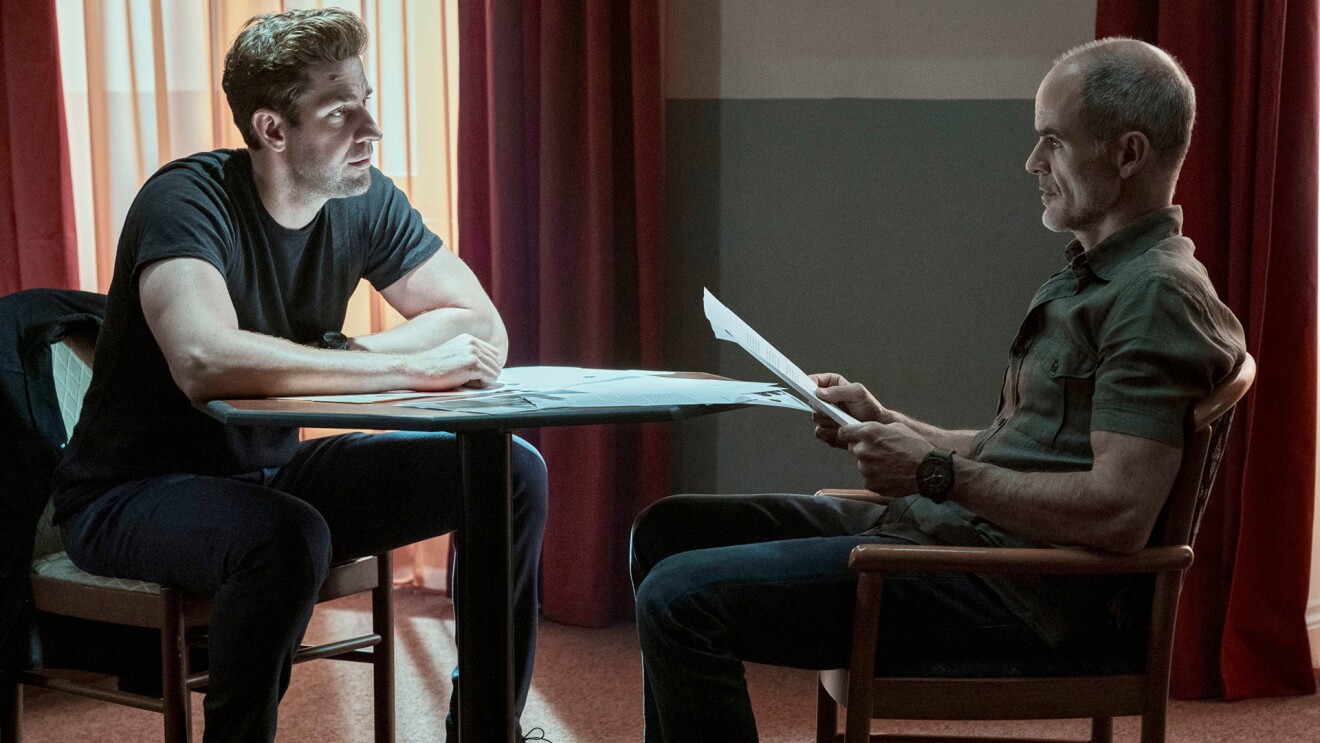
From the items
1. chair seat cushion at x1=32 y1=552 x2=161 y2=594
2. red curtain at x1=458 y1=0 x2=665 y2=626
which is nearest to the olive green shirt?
chair seat cushion at x1=32 y1=552 x2=161 y2=594

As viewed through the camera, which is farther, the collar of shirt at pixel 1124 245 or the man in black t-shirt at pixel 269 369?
the man in black t-shirt at pixel 269 369

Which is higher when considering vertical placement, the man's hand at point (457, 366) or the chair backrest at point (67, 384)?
the man's hand at point (457, 366)

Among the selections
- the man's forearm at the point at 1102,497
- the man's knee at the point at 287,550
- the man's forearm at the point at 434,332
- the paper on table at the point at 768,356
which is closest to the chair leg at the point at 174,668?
the man's knee at the point at 287,550

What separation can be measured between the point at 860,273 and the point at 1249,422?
923 millimetres

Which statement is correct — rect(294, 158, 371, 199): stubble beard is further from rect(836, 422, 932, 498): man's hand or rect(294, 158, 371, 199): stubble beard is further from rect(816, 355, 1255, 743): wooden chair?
rect(816, 355, 1255, 743): wooden chair

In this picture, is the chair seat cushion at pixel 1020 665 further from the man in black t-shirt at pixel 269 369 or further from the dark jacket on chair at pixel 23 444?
the dark jacket on chair at pixel 23 444

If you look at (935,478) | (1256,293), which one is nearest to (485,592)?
(935,478)

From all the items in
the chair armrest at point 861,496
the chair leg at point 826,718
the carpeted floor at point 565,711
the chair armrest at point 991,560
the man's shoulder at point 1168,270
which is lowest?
the carpeted floor at point 565,711

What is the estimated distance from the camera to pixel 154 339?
1796 mm

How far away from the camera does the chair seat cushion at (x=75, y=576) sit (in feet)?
5.65

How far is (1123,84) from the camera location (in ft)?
4.68

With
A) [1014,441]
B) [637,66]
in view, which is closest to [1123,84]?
[1014,441]

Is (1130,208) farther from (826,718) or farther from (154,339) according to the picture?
(154,339)

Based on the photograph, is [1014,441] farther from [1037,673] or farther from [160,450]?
[160,450]
